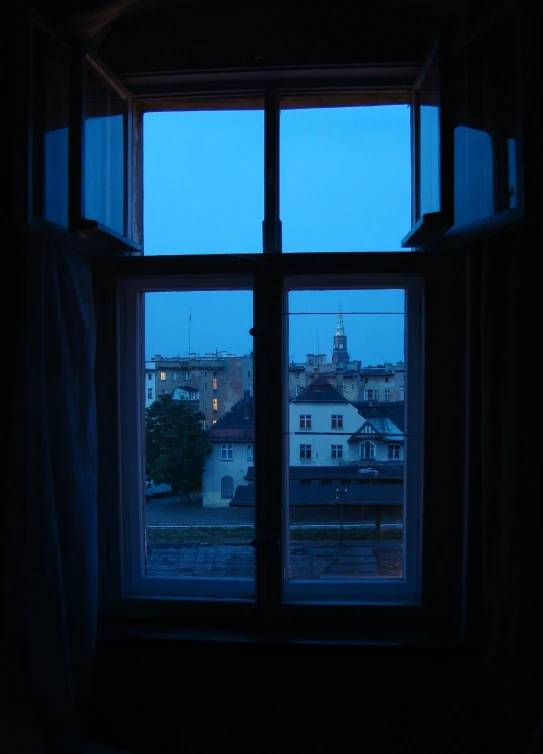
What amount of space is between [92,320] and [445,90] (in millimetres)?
1290

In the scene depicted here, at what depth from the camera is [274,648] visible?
1782 millimetres

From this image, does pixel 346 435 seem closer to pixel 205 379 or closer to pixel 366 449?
pixel 366 449

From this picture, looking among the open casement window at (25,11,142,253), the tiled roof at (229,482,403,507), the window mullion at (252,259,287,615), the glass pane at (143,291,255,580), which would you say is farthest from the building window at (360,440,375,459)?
the open casement window at (25,11,142,253)

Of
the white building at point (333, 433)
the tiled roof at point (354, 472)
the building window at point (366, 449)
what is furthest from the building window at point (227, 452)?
the building window at point (366, 449)

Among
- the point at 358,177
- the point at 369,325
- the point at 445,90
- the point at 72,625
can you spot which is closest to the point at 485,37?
the point at 445,90

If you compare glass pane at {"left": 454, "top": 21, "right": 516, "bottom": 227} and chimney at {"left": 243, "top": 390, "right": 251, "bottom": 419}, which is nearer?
glass pane at {"left": 454, "top": 21, "right": 516, "bottom": 227}

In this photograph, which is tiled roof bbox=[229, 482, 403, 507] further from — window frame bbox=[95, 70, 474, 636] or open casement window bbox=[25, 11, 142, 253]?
open casement window bbox=[25, 11, 142, 253]

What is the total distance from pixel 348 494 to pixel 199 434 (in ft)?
1.91

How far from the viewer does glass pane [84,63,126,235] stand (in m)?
1.62

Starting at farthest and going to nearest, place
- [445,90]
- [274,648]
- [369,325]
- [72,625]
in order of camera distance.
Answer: [369,325] → [274,648] → [72,625] → [445,90]

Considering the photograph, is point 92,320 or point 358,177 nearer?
point 92,320

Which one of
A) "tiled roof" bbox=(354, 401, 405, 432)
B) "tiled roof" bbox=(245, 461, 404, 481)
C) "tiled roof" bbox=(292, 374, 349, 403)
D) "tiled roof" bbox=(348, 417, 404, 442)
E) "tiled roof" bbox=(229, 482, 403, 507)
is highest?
"tiled roof" bbox=(292, 374, 349, 403)

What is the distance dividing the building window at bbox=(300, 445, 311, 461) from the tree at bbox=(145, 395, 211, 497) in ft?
1.11

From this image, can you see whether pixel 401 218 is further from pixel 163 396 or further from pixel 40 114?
pixel 40 114
